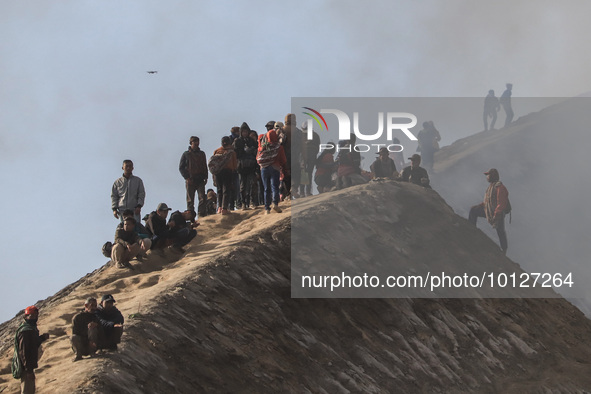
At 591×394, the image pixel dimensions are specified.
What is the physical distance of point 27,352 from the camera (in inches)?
538

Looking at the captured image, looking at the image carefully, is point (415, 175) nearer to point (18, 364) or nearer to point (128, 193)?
point (128, 193)

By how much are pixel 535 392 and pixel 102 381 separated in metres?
10.2

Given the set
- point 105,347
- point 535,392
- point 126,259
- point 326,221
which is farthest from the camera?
point 326,221

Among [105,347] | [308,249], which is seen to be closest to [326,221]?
[308,249]

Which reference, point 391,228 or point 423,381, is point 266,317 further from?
point 391,228

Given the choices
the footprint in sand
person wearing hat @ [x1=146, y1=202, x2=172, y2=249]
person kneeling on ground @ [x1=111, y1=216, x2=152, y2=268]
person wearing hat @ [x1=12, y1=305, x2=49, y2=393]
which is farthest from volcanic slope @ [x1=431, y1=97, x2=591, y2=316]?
person wearing hat @ [x1=12, y1=305, x2=49, y2=393]

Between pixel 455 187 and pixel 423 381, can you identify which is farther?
pixel 455 187

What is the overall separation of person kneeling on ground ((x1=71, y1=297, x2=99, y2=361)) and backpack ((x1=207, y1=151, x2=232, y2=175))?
8.18 m

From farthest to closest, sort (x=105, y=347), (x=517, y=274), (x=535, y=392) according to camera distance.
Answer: (x=517, y=274)
(x=535, y=392)
(x=105, y=347)

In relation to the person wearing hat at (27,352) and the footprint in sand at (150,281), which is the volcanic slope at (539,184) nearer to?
the footprint in sand at (150,281)

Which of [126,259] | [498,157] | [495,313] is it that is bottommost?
[495,313]

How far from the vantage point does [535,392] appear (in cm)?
2003

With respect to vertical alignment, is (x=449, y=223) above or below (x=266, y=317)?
above

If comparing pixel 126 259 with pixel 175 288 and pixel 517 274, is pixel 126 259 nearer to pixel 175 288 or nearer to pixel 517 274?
pixel 175 288
